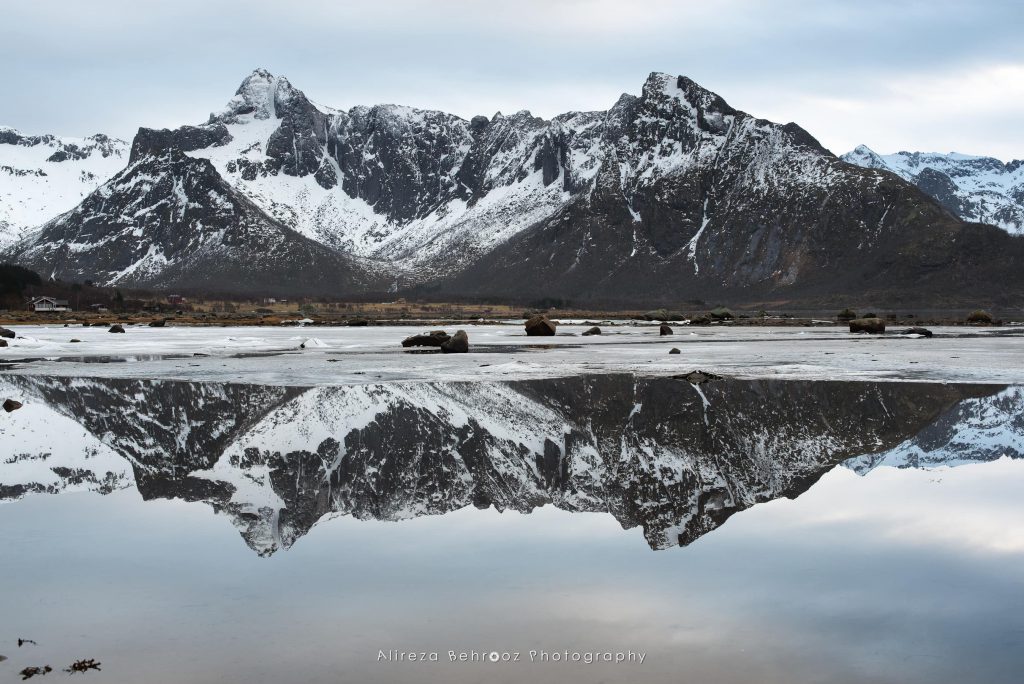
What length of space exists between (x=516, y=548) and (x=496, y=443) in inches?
356

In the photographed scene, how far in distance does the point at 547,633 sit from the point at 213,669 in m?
3.23

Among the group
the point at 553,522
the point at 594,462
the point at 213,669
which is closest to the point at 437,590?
the point at 213,669

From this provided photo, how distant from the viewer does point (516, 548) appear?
1396 cm

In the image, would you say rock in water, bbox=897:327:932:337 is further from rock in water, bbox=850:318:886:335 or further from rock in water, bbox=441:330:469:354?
rock in water, bbox=441:330:469:354

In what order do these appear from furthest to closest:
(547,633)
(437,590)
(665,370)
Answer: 1. (665,370)
2. (437,590)
3. (547,633)

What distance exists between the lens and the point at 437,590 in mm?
11836

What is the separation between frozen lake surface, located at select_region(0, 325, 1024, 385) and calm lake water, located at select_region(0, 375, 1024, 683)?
49.0 feet

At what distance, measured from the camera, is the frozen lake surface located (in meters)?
42.4

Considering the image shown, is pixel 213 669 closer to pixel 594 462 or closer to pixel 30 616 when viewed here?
pixel 30 616

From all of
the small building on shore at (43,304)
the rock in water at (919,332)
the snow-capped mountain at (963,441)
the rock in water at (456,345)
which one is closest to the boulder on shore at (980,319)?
the rock in water at (919,332)

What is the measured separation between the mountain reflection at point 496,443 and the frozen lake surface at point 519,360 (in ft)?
18.6

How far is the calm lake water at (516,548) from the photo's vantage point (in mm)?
9828

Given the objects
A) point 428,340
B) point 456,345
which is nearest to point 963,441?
point 456,345

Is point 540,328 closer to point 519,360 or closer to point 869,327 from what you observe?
point 869,327
